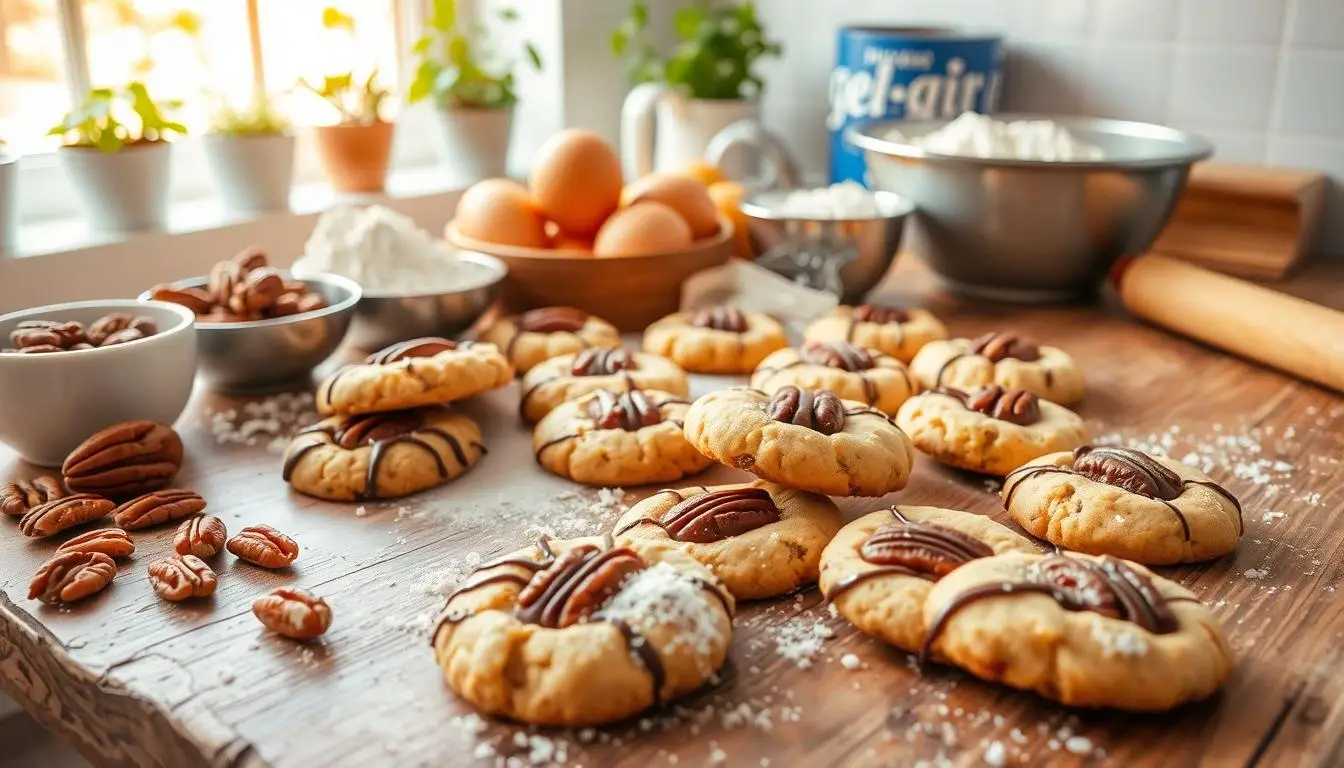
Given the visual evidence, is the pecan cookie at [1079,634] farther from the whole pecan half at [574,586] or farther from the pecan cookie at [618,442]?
the pecan cookie at [618,442]

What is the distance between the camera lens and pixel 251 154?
2064 millimetres

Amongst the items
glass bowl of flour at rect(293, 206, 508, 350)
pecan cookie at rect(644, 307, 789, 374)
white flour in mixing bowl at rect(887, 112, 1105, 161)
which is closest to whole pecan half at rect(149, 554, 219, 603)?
glass bowl of flour at rect(293, 206, 508, 350)

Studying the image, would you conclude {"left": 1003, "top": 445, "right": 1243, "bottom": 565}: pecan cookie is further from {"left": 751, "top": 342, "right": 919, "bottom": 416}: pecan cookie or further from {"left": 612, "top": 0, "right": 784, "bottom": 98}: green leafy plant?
{"left": 612, "top": 0, "right": 784, "bottom": 98}: green leafy plant

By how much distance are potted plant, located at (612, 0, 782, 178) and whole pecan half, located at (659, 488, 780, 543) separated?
1393 mm

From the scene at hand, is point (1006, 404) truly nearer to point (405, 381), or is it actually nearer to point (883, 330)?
point (883, 330)

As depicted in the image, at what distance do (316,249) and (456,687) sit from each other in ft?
3.46

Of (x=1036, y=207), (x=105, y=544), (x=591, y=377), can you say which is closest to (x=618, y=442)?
(x=591, y=377)

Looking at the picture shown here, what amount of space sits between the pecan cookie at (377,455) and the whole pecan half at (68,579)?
0.26 m

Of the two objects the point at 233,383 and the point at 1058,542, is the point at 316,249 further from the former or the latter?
the point at 1058,542

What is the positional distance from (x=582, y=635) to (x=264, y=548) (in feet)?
1.36

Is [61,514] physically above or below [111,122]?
below

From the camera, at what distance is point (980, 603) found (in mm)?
938

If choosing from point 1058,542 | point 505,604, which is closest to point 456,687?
point 505,604

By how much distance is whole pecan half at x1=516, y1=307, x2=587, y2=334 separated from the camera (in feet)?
5.76
